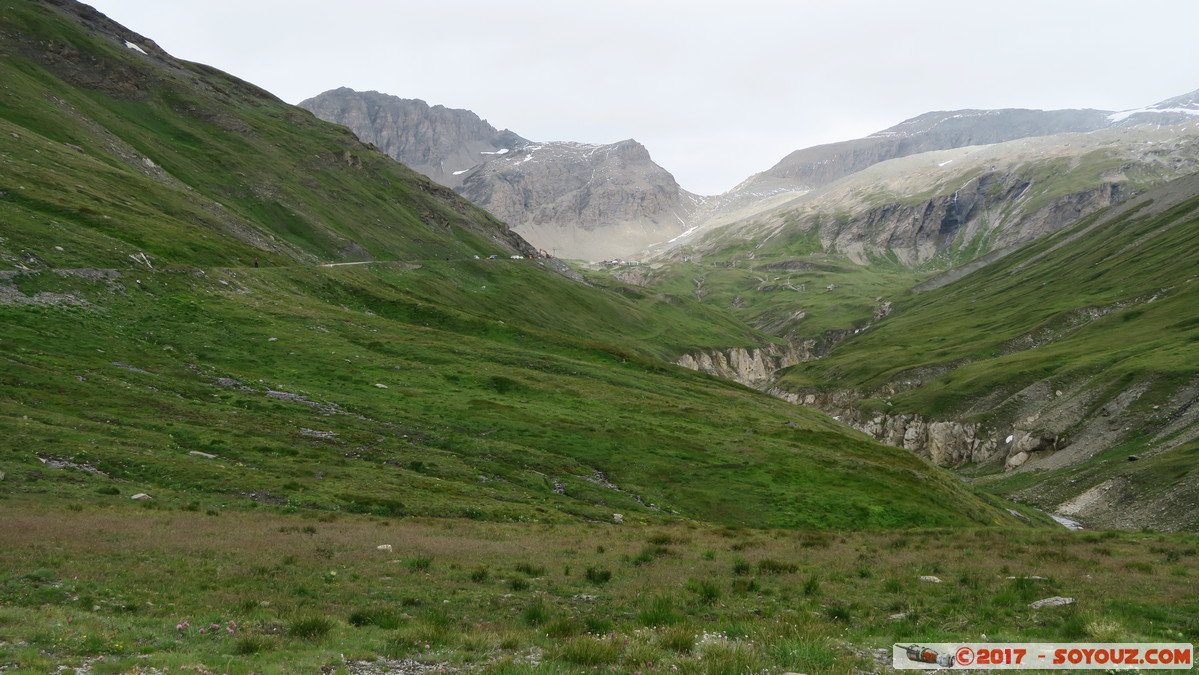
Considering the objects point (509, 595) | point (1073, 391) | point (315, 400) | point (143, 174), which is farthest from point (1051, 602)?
point (143, 174)

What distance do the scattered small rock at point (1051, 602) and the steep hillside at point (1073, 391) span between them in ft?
208

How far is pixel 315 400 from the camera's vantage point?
57688mm

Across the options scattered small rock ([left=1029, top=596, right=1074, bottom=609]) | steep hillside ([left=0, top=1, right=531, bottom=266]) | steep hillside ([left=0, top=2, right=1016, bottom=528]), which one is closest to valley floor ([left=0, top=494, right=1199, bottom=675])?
scattered small rock ([left=1029, top=596, right=1074, bottom=609])

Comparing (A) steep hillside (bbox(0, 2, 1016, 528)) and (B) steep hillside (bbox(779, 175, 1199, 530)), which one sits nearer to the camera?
(A) steep hillside (bbox(0, 2, 1016, 528))

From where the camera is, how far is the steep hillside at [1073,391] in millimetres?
81875

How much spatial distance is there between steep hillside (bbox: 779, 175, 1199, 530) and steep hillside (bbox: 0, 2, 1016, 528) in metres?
21.0

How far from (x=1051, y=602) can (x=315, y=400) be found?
5361 centimetres

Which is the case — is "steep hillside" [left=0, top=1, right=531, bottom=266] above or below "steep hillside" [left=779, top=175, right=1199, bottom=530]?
above

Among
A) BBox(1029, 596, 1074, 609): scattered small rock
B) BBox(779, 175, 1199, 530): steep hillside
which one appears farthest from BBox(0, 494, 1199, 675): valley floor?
BBox(779, 175, 1199, 530): steep hillside

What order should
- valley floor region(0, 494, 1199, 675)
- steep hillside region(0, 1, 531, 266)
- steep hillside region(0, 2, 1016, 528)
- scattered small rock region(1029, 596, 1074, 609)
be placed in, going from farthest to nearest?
steep hillside region(0, 1, 531, 266)
steep hillside region(0, 2, 1016, 528)
scattered small rock region(1029, 596, 1074, 609)
valley floor region(0, 494, 1199, 675)

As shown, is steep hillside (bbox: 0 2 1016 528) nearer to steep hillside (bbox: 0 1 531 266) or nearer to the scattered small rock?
steep hillside (bbox: 0 1 531 266)

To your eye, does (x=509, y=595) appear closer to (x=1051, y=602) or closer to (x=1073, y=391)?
(x=1051, y=602)

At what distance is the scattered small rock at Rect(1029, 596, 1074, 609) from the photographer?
18984 millimetres

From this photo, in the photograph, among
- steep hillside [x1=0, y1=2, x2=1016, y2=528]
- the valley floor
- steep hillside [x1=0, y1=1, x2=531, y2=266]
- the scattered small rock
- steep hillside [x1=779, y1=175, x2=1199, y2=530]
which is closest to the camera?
the valley floor
